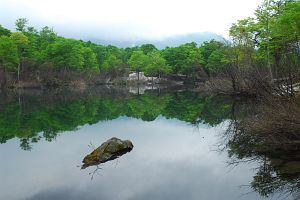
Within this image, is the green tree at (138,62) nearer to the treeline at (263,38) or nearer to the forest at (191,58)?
the forest at (191,58)

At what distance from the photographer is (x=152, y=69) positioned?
82.6 meters

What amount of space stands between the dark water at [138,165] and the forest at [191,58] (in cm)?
420

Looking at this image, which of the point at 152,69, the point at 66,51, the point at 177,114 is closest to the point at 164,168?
the point at 177,114

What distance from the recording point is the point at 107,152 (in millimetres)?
12180

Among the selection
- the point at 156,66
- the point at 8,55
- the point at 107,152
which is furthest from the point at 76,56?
the point at 107,152

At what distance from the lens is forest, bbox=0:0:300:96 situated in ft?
88.7

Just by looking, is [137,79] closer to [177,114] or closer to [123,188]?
[177,114]

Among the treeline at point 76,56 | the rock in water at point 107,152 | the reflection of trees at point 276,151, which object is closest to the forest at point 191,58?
the treeline at point 76,56

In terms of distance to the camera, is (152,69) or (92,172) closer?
(92,172)

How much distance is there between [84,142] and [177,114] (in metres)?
9.92

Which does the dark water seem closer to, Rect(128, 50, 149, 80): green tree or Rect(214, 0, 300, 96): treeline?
Rect(214, 0, 300, 96): treeline

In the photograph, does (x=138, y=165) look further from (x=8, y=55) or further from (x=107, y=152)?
(x=8, y=55)

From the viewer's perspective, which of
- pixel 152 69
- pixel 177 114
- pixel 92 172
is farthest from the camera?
pixel 152 69

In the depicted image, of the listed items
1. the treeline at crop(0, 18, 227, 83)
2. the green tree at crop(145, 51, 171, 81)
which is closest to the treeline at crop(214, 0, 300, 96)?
the treeline at crop(0, 18, 227, 83)
